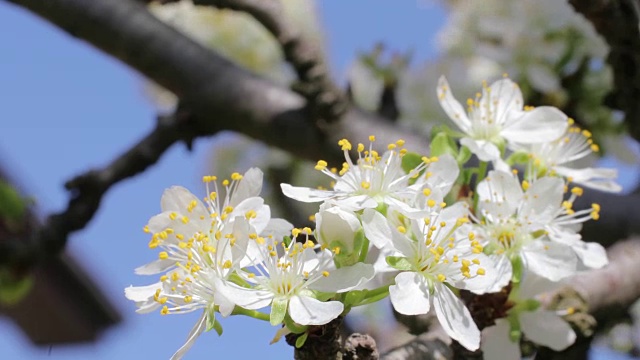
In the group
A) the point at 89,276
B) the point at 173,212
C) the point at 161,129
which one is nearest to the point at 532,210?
the point at 173,212

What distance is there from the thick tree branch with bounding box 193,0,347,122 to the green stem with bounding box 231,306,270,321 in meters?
0.50

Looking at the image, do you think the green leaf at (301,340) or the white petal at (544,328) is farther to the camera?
the white petal at (544,328)

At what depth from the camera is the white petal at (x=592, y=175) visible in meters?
0.71

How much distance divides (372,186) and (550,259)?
154mm

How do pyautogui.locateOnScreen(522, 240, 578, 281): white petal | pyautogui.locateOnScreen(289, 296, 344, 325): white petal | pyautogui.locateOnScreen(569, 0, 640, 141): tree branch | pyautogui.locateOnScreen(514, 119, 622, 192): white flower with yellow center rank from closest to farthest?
pyautogui.locateOnScreen(289, 296, 344, 325): white petal → pyautogui.locateOnScreen(522, 240, 578, 281): white petal → pyautogui.locateOnScreen(514, 119, 622, 192): white flower with yellow center → pyautogui.locateOnScreen(569, 0, 640, 141): tree branch

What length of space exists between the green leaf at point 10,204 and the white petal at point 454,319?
72 centimetres

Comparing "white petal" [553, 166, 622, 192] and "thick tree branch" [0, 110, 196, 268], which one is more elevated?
"white petal" [553, 166, 622, 192]

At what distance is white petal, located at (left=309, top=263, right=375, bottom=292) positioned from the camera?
490 mm

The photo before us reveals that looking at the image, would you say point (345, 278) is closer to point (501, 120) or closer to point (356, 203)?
point (356, 203)

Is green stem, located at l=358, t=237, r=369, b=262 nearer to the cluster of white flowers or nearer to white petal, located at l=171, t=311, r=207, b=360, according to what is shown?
the cluster of white flowers

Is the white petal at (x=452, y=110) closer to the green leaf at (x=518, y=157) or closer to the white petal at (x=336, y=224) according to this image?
the green leaf at (x=518, y=157)

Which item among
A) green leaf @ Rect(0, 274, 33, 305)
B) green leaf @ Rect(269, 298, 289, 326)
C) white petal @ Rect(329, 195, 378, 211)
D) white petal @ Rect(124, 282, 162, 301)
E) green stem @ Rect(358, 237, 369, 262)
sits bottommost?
green leaf @ Rect(0, 274, 33, 305)

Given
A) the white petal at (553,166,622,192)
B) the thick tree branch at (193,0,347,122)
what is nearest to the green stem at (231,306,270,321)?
the white petal at (553,166,622,192)

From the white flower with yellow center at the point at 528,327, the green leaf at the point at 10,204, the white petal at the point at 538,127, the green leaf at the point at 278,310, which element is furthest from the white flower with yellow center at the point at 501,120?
the green leaf at the point at 10,204
